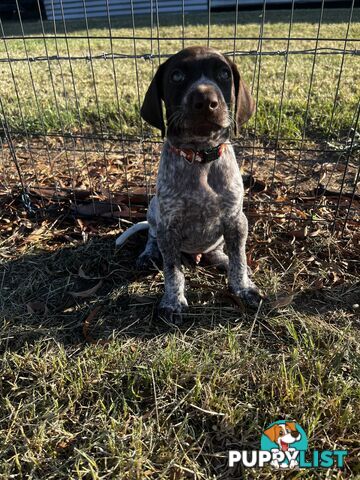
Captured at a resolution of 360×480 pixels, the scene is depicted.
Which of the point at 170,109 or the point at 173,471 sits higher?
the point at 170,109

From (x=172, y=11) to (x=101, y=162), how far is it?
37.7ft

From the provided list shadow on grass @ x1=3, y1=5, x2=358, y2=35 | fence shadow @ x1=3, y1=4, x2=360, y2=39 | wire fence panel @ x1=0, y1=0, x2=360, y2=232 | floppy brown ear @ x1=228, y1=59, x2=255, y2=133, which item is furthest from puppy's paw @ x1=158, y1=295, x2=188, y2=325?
shadow on grass @ x1=3, y1=5, x2=358, y2=35

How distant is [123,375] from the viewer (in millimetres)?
2307

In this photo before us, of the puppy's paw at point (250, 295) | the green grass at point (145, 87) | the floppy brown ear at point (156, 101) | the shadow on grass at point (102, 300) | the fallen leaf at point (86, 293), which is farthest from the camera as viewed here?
the green grass at point (145, 87)

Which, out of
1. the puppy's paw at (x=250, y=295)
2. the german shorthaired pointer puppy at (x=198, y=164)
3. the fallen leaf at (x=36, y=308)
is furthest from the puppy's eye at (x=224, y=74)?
the fallen leaf at (x=36, y=308)

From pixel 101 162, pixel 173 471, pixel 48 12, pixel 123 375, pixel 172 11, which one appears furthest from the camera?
pixel 48 12

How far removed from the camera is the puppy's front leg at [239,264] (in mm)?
2740

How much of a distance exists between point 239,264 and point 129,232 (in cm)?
97

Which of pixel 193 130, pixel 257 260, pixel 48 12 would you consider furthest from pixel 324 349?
pixel 48 12

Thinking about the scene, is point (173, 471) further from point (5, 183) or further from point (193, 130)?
point (5, 183)

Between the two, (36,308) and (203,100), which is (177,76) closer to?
(203,100)

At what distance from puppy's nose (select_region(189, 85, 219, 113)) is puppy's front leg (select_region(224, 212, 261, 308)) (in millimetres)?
778

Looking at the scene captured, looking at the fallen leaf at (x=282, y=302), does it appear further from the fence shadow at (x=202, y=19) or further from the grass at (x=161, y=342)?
the fence shadow at (x=202, y=19)

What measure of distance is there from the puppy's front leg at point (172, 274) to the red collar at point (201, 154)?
426 millimetres
